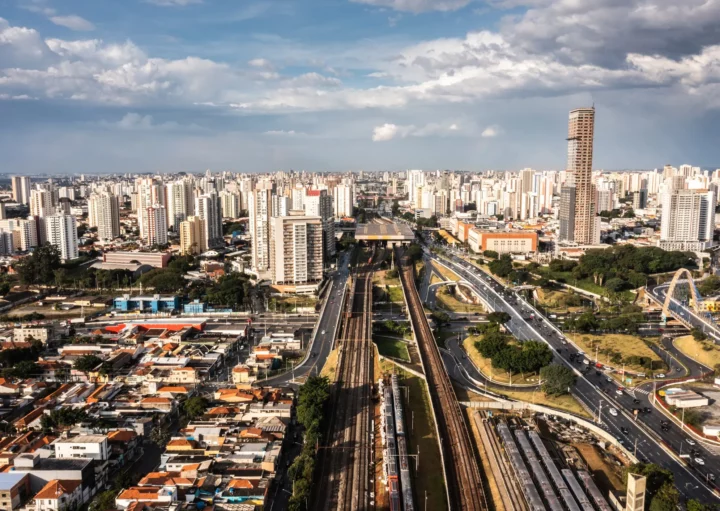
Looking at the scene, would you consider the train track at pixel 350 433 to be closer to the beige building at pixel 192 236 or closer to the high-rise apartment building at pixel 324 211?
the high-rise apartment building at pixel 324 211

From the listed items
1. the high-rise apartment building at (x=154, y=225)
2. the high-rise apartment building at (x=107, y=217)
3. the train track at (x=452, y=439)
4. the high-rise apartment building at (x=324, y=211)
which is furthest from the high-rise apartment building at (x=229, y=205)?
the train track at (x=452, y=439)

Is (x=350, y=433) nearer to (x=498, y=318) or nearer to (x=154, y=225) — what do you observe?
(x=498, y=318)

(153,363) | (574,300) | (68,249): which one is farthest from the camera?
(68,249)

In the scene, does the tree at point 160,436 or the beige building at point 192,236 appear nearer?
the tree at point 160,436

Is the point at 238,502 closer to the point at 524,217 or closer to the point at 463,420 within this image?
the point at 463,420

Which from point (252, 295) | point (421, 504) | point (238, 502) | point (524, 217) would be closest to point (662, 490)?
point (421, 504)

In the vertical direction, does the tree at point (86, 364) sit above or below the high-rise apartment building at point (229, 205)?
below

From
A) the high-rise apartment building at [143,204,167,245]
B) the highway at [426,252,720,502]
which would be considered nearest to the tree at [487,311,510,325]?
the highway at [426,252,720,502]
